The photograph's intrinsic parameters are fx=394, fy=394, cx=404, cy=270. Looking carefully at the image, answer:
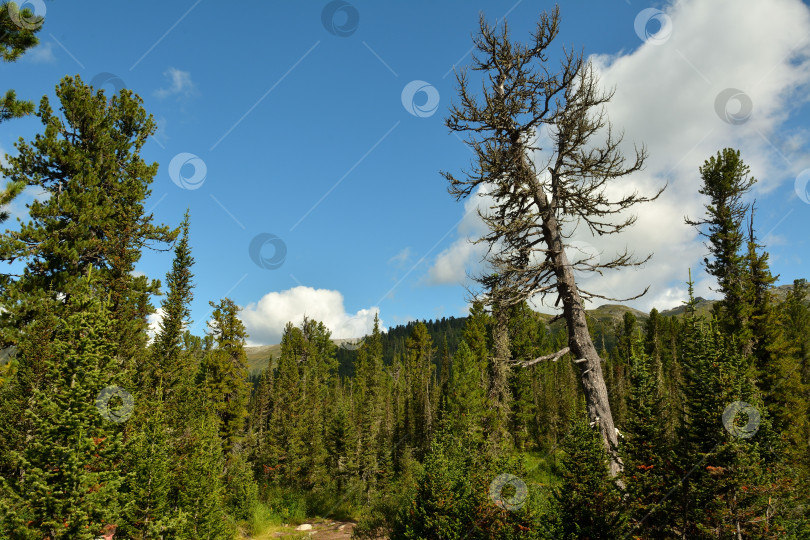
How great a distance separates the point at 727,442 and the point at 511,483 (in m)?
4.86

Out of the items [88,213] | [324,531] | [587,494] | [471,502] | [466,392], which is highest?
[88,213]

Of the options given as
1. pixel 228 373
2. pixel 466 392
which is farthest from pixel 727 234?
pixel 228 373

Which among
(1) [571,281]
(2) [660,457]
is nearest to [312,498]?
(2) [660,457]

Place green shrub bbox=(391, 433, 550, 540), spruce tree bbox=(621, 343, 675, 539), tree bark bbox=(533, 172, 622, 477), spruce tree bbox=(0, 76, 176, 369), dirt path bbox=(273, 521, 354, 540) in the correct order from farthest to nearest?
dirt path bbox=(273, 521, 354, 540) < spruce tree bbox=(0, 76, 176, 369) < green shrub bbox=(391, 433, 550, 540) < spruce tree bbox=(621, 343, 675, 539) < tree bark bbox=(533, 172, 622, 477)

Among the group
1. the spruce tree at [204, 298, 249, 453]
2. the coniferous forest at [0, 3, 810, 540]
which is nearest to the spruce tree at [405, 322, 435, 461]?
the coniferous forest at [0, 3, 810, 540]

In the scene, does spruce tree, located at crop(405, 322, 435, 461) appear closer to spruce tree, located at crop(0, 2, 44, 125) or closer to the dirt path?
the dirt path

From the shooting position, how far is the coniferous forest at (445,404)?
7.26 m

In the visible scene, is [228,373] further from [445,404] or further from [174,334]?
[445,404]

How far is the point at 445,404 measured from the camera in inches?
1289

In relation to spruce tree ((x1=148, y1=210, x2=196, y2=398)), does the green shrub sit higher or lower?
lower

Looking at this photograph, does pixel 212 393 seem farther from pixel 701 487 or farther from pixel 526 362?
pixel 701 487

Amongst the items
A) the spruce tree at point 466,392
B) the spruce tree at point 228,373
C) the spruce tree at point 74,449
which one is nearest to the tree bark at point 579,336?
the spruce tree at point 74,449

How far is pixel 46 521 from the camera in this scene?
28.0 feet

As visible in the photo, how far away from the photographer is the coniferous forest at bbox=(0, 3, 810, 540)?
23.8 ft
